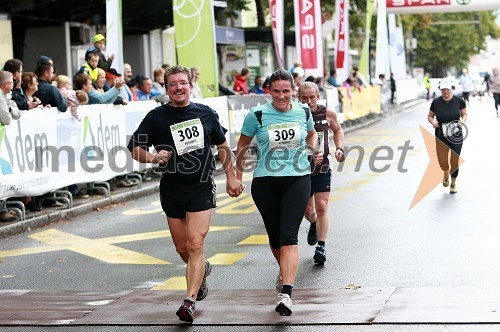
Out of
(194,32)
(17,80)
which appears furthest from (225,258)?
(194,32)

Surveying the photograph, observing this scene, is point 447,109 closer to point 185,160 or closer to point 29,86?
point 29,86

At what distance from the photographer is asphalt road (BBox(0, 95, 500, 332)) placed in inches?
380

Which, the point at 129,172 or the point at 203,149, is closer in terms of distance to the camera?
the point at 203,149

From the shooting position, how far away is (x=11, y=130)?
13.9 metres

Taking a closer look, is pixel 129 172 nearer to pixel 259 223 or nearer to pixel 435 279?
pixel 259 223

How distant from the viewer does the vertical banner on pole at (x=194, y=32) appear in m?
20.2

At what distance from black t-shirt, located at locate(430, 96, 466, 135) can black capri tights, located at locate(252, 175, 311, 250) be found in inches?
348

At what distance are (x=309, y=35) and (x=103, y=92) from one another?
12006mm

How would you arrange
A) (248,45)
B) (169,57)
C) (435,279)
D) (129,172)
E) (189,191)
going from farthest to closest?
(248,45), (169,57), (129,172), (435,279), (189,191)

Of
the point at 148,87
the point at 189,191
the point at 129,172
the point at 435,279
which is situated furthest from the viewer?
the point at 148,87

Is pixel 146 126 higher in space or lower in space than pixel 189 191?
higher

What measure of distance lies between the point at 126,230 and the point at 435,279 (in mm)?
5508

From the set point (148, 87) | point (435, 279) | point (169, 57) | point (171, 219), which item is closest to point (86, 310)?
point (171, 219)

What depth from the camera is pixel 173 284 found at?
9.79m
